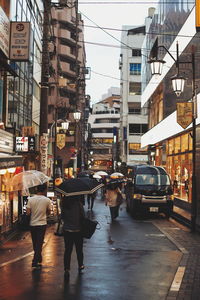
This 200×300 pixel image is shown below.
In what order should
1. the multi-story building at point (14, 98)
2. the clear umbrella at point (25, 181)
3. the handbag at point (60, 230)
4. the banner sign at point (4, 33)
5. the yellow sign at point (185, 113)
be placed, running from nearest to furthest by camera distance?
the handbag at point (60, 230)
the clear umbrella at point (25, 181)
the multi-story building at point (14, 98)
the yellow sign at point (185, 113)
the banner sign at point (4, 33)

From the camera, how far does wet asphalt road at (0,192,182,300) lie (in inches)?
283

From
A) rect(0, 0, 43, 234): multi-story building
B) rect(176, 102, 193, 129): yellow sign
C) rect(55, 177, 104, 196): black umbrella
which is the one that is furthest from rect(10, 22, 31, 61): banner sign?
rect(55, 177, 104, 196): black umbrella

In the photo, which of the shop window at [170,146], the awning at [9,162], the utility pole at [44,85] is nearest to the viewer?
the awning at [9,162]

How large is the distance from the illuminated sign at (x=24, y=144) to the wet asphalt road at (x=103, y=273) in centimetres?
958

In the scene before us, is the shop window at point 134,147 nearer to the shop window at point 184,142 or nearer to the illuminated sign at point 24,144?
the shop window at point 184,142

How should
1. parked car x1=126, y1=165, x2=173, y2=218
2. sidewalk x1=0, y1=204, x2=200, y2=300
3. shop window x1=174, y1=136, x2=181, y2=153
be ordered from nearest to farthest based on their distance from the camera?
sidewalk x1=0, y1=204, x2=200, y2=300, parked car x1=126, y1=165, x2=173, y2=218, shop window x1=174, y1=136, x2=181, y2=153

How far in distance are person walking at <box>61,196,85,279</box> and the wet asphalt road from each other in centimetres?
48

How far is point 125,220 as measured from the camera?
19609 millimetres

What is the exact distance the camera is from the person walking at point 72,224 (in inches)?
334

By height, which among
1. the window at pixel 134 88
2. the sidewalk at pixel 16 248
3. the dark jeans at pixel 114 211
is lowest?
the sidewalk at pixel 16 248

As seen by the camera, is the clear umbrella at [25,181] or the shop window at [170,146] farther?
the shop window at [170,146]

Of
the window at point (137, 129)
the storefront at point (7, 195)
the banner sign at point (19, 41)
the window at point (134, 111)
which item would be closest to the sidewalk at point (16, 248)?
the storefront at point (7, 195)

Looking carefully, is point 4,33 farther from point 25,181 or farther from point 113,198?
point 113,198

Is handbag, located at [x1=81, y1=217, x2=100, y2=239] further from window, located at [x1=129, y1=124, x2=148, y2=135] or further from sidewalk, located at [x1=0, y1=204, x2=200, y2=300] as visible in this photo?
window, located at [x1=129, y1=124, x2=148, y2=135]
